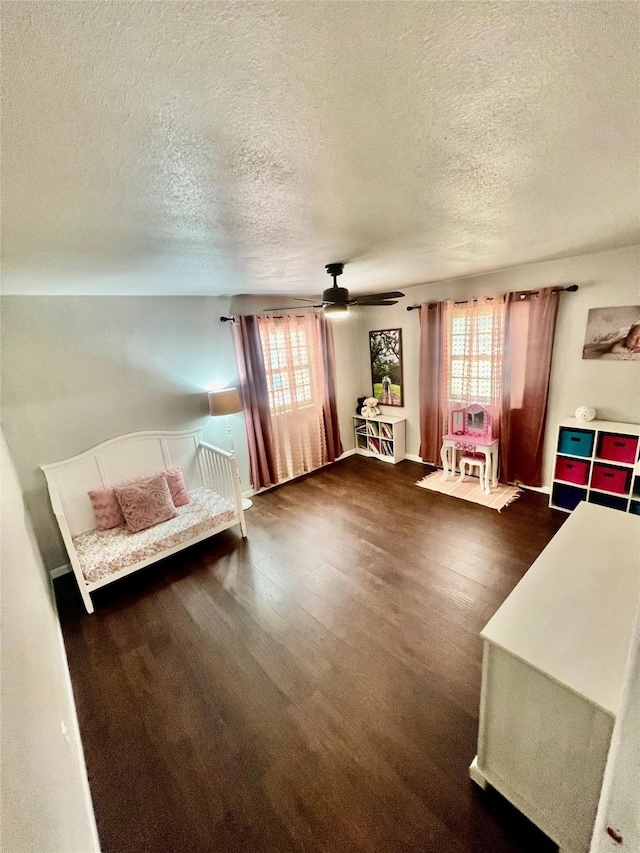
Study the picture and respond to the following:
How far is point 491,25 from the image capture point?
56 centimetres

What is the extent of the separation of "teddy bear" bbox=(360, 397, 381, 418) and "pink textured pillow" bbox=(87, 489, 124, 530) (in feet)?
10.9

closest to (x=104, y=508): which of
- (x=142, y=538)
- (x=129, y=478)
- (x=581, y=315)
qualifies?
(x=129, y=478)

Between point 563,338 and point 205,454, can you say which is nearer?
point 563,338

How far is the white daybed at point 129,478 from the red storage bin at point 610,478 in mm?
3303

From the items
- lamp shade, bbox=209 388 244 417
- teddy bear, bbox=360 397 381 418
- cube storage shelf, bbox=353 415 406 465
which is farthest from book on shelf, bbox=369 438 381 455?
lamp shade, bbox=209 388 244 417

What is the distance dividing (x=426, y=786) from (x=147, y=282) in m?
3.35

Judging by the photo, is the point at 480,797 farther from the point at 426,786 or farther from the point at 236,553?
the point at 236,553

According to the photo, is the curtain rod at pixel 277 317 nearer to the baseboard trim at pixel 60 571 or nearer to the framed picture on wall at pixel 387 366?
the framed picture on wall at pixel 387 366

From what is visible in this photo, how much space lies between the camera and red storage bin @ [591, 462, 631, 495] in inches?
115

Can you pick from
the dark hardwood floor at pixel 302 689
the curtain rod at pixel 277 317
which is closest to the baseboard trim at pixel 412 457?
the dark hardwood floor at pixel 302 689

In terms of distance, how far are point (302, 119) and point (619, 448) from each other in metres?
3.50

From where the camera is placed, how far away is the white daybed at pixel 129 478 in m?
2.58

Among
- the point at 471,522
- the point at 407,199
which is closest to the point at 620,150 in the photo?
the point at 407,199

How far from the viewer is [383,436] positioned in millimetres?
4906
